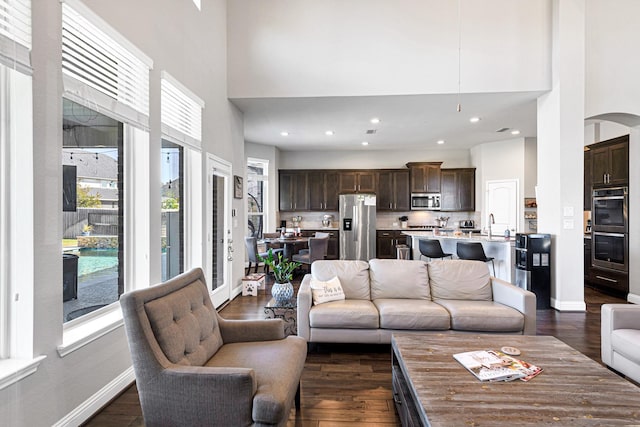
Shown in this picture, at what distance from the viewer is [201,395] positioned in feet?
4.82

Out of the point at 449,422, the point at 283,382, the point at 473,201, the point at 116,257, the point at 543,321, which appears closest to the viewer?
the point at 449,422

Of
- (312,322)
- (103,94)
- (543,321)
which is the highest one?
(103,94)

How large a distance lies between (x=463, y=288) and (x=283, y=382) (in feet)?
7.66

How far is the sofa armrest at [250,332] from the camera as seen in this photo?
7.02ft

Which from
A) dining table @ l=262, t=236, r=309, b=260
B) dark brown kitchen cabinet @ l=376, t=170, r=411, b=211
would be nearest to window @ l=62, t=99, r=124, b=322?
dining table @ l=262, t=236, r=309, b=260

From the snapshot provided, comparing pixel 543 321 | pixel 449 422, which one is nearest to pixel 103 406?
pixel 449 422

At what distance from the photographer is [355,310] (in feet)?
9.41

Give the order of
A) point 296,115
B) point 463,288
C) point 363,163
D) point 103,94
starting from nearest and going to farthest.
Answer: point 103,94
point 463,288
point 296,115
point 363,163

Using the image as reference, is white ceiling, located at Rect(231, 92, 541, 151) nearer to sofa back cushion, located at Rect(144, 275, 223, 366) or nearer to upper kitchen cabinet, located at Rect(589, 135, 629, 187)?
upper kitchen cabinet, located at Rect(589, 135, 629, 187)

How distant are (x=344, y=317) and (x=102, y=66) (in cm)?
272

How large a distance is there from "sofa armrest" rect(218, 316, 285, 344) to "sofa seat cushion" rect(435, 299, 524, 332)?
163 cm

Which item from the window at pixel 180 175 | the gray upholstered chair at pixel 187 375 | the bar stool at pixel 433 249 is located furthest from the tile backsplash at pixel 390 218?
the gray upholstered chair at pixel 187 375

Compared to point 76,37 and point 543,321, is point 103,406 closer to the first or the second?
point 76,37

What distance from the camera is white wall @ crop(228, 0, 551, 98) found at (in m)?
4.46
